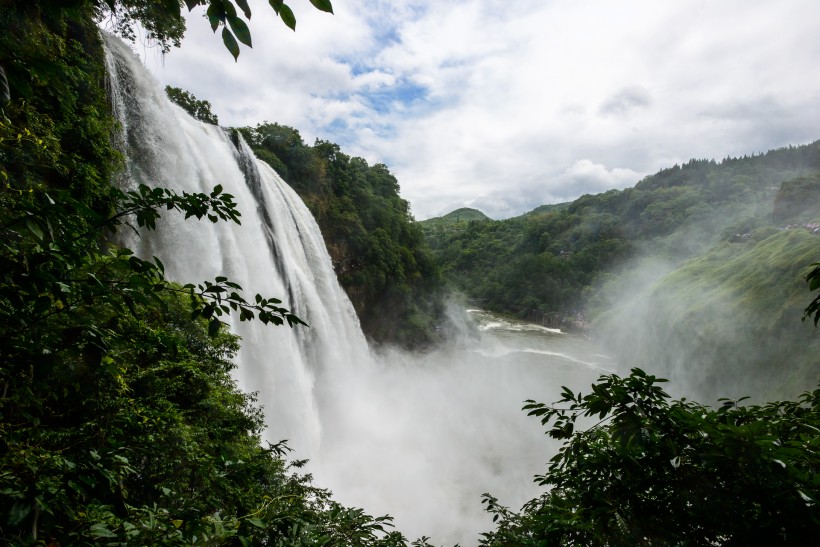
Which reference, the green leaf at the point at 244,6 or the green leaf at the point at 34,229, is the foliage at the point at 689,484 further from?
the green leaf at the point at 34,229

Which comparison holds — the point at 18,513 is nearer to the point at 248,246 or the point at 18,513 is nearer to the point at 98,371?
the point at 98,371

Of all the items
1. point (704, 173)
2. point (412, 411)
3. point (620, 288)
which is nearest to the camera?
point (412, 411)

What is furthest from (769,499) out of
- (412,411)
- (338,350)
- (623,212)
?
(623,212)

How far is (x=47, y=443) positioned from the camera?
301 centimetres

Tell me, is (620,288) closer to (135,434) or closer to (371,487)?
(371,487)

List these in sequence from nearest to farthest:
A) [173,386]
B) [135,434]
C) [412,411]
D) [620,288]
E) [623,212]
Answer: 1. [135,434]
2. [173,386]
3. [412,411]
4. [620,288]
5. [623,212]

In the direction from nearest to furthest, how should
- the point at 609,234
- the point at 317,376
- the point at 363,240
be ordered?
the point at 317,376 < the point at 363,240 < the point at 609,234

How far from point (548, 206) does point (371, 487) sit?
189 m

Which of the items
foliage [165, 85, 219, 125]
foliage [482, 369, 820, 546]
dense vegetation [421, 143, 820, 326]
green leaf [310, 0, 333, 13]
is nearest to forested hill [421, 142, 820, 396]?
dense vegetation [421, 143, 820, 326]

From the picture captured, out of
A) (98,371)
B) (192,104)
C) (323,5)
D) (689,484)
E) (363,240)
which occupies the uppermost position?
(192,104)

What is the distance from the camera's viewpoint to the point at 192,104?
18516 mm

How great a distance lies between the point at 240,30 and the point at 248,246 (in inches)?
457

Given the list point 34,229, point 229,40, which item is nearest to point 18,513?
point 34,229

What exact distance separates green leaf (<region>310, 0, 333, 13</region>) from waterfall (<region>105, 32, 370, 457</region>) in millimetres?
8216
